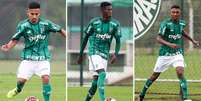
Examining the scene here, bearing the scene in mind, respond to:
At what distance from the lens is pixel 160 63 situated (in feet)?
40.9

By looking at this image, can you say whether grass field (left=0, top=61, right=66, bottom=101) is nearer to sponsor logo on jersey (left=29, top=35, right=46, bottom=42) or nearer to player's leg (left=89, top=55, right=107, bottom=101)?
player's leg (left=89, top=55, right=107, bottom=101)

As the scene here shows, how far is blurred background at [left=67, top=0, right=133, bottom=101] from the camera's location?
16.7 m

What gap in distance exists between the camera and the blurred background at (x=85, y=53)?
16703mm

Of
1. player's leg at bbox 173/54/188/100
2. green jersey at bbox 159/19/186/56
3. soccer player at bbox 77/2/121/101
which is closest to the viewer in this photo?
soccer player at bbox 77/2/121/101

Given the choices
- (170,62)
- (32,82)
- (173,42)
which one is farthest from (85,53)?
(173,42)

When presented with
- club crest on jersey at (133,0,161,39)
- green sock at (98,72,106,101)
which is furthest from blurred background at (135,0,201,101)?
green sock at (98,72,106,101)

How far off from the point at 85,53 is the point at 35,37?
7.02m

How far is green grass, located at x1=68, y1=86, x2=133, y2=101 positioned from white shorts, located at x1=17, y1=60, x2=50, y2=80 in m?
2.37

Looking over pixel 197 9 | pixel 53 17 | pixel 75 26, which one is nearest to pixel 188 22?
pixel 197 9

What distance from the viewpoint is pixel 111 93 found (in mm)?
15164

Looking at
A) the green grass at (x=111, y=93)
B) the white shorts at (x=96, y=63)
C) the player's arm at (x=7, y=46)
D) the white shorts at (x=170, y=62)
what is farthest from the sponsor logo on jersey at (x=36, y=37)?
the green grass at (x=111, y=93)

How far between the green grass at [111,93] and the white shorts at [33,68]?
7.76ft

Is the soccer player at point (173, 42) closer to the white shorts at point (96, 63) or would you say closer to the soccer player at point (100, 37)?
the soccer player at point (100, 37)

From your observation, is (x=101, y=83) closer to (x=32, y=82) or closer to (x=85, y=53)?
(x=85, y=53)
